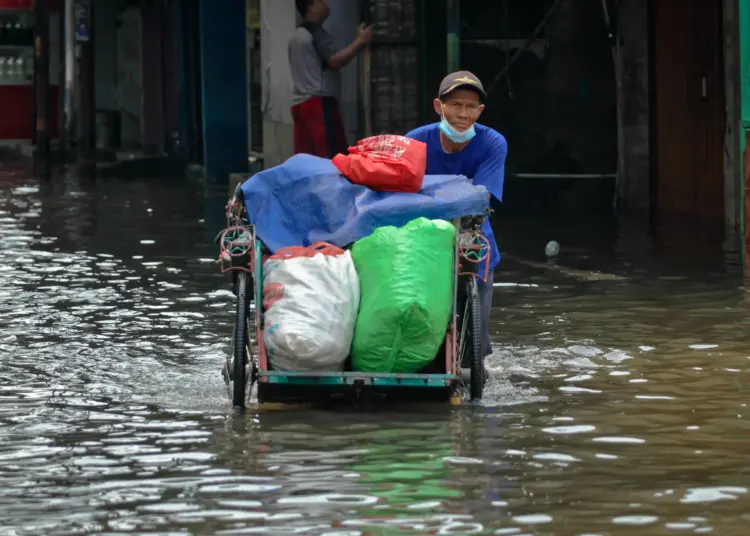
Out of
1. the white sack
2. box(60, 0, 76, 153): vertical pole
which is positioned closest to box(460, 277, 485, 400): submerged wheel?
the white sack

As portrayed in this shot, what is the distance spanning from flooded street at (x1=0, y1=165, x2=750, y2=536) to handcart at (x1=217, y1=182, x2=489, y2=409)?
14 cm

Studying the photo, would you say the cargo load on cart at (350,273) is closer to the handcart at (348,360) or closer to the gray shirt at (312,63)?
the handcart at (348,360)

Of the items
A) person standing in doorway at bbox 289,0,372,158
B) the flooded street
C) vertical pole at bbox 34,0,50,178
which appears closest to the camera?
the flooded street

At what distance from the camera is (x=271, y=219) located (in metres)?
8.48

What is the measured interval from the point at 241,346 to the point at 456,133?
63.3 inches

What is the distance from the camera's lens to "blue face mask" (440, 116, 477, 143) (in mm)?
8750

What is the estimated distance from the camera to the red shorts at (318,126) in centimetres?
1620

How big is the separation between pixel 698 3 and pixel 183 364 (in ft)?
29.6

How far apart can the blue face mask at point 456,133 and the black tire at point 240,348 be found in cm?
129

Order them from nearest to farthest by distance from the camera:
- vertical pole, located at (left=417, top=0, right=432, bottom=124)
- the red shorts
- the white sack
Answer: the white sack < the red shorts < vertical pole, located at (left=417, top=0, right=432, bottom=124)

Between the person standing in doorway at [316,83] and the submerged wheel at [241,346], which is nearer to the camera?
the submerged wheel at [241,346]

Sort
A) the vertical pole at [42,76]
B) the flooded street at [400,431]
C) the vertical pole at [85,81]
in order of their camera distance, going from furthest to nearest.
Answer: the vertical pole at [42,76], the vertical pole at [85,81], the flooded street at [400,431]

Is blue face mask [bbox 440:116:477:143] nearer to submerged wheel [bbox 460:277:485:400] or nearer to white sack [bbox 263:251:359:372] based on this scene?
submerged wheel [bbox 460:277:485:400]

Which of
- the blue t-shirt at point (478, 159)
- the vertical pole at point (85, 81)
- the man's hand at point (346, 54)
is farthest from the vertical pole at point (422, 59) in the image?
the vertical pole at point (85, 81)
